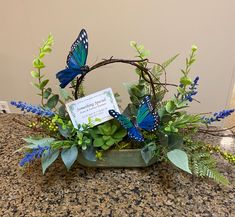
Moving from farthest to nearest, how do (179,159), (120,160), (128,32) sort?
(128,32), (120,160), (179,159)

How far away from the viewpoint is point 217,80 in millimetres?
984

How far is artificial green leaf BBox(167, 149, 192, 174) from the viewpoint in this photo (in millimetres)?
663

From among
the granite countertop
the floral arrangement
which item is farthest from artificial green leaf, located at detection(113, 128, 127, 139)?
the granite countertop

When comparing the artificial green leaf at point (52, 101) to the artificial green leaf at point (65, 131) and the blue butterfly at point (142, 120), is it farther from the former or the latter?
the blue butterfly at point (142, 120)

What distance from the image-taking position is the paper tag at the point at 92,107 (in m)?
0.74

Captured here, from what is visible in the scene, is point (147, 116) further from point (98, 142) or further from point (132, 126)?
point (98, 142)

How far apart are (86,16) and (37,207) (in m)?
0.69

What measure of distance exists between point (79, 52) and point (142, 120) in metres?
0.26

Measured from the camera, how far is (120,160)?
79cm

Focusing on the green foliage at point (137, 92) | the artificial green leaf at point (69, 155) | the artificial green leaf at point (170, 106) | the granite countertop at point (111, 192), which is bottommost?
the granite countertop at point (111, 192)

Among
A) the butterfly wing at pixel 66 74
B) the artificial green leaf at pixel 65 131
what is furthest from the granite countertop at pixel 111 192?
the butterfly wing at pixel 66 74

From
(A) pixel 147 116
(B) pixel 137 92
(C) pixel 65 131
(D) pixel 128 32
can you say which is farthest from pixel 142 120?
(D) pixel 128 32

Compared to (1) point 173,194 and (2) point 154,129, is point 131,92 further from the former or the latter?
(1) point 173,194

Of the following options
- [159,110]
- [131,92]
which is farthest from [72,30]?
[159,110]
